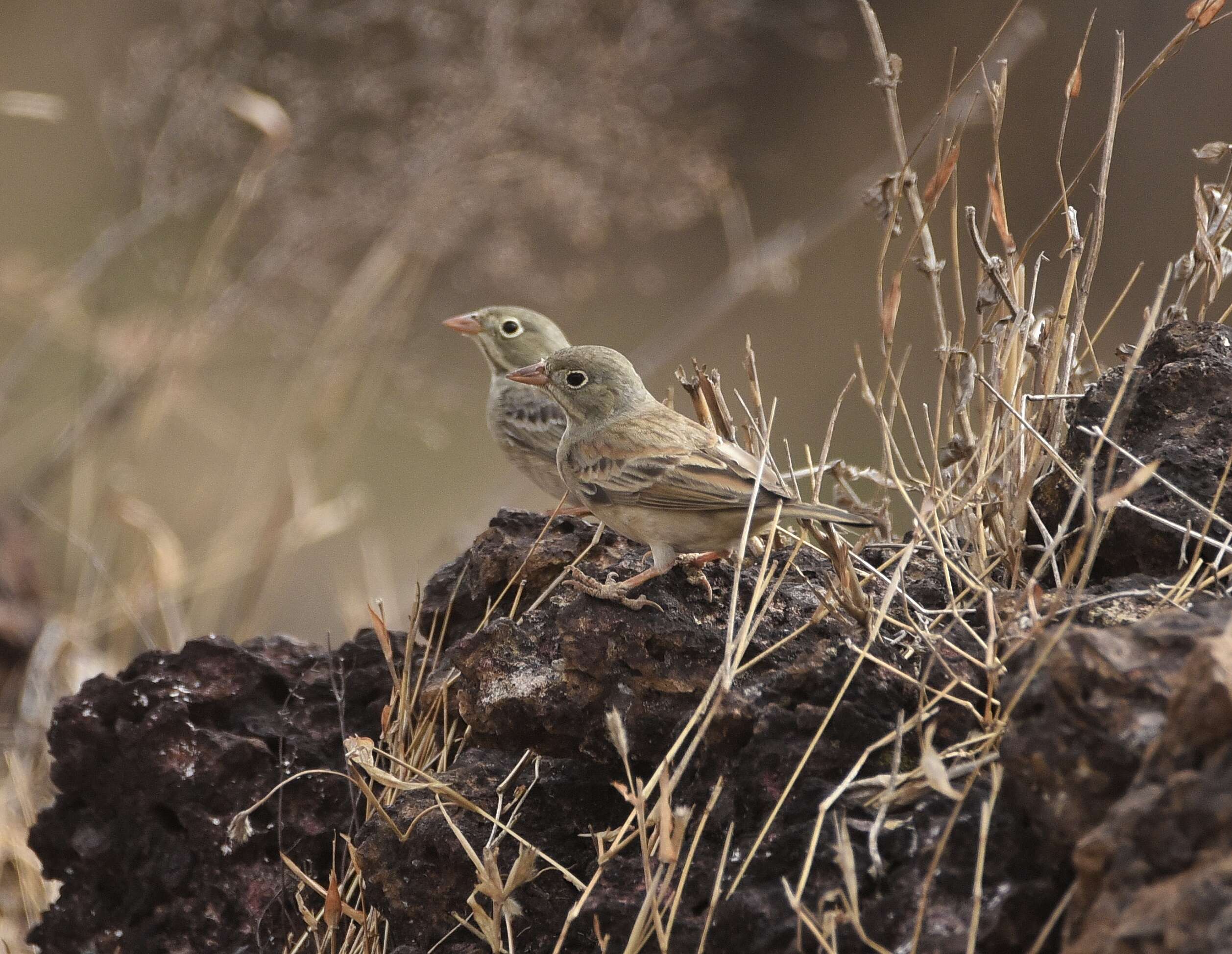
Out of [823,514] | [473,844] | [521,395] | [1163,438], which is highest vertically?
[521,395]

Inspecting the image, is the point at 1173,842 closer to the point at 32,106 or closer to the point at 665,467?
the point at 665,467

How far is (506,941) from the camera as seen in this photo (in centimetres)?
269

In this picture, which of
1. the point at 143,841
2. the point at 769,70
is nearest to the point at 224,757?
the point at 143,841

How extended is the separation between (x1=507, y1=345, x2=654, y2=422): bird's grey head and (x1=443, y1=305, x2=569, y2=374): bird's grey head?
5.39 ft

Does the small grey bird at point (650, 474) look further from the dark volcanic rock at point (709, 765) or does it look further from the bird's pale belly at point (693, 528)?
the dark volcanic rock at point (709, 765)

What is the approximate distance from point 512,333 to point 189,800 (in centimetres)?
279

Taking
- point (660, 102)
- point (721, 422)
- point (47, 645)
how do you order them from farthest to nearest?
1. point (660, 102)
2. point (47, 645)
3. point (721, 422)

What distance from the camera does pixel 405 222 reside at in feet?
19.8

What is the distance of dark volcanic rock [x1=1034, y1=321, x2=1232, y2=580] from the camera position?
2.90 meters

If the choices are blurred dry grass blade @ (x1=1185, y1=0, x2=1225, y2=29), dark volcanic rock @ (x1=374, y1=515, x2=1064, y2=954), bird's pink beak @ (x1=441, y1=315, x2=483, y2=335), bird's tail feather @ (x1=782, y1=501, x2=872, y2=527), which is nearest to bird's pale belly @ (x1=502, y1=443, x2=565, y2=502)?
bird's pink beak @ (x1=441, y1=315, x2=483, y2=335)

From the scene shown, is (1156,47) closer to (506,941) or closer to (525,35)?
(525,35)

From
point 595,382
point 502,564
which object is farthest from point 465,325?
point 502,564

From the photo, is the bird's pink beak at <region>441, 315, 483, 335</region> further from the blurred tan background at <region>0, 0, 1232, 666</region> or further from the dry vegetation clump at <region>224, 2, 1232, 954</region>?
the dry vegetation clump at <region>224, 2, 1232, 954</region>

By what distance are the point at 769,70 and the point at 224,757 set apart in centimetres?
829
